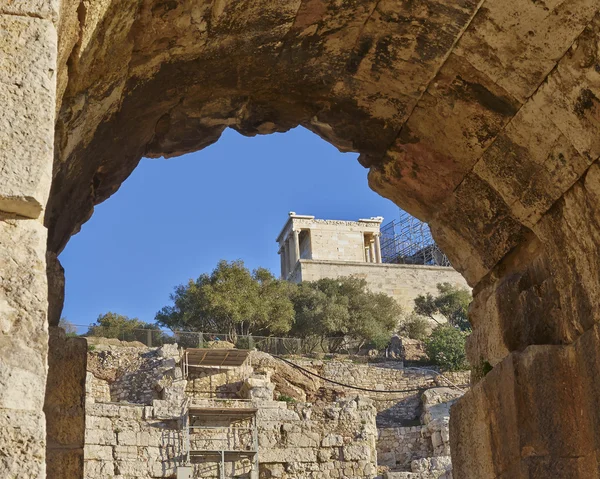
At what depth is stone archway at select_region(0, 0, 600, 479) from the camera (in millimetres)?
4727

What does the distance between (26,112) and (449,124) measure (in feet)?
10.9

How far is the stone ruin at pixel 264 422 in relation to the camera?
778 inches

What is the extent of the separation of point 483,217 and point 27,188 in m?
3.82

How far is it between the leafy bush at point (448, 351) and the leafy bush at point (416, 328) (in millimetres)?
10650

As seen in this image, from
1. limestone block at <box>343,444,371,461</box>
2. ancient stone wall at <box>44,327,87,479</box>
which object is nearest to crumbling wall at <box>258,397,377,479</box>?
limestone block at <box>343,444,371,461</box>

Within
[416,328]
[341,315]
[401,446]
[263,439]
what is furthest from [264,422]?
[416,328]

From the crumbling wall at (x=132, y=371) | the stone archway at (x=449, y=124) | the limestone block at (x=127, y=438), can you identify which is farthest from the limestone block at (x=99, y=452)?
the stone archway at (x=449, y=124)

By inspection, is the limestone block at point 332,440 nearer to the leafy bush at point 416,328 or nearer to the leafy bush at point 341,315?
the leafy bush at point 341,315

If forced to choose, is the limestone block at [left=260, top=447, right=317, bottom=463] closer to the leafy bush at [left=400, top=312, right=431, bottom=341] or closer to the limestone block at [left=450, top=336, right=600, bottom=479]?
the limestone block at [left=450, top=336, right=600, bottom=479]

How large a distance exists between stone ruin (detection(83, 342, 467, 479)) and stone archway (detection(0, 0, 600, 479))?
562 inches

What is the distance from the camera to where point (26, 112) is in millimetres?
3176

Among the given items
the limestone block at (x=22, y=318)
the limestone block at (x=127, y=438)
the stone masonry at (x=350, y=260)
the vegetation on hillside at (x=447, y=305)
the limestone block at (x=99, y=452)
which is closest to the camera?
the limestone block at (x=22, y=318)

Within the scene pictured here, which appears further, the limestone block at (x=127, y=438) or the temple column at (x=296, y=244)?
the temple column at (x=296, y=244)

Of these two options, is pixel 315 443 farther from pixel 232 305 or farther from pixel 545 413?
pixel 232 305
